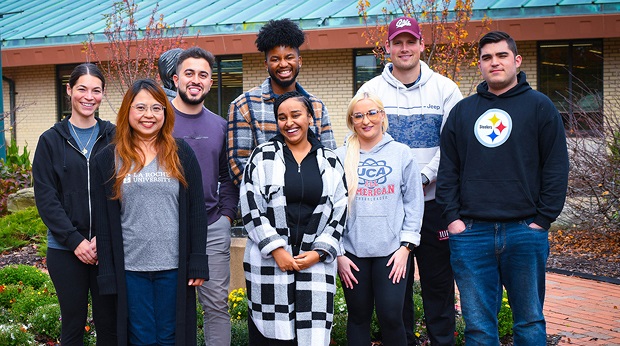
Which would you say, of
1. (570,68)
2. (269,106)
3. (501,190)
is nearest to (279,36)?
(269,106)

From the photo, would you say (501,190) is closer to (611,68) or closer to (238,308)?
(238,308)

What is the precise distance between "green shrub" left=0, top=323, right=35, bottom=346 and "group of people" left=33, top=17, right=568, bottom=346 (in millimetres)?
1335

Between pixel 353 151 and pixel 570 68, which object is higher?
pixel 570 68

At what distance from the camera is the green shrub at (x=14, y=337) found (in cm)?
544

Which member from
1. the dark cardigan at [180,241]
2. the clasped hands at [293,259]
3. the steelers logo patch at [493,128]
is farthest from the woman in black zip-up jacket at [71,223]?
the steelers logo patch at [493,128]

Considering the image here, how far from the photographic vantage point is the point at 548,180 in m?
4.18

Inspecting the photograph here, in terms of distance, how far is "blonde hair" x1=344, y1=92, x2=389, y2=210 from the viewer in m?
4.46

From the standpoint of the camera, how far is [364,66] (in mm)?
16500

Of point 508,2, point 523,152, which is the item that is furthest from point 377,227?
point 508,2

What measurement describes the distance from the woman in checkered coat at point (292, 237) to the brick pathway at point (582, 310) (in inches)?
107

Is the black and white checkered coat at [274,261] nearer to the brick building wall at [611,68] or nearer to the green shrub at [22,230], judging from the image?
the green shrub at [22,230]

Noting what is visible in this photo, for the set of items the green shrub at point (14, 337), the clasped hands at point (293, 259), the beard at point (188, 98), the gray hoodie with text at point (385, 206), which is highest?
the beard at point (188, 98)

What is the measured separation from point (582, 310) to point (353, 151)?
11.9 ft

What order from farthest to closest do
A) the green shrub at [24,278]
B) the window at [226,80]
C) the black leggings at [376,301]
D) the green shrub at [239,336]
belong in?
the window at [226,80] → the green shrub at [24,278] → the green shrub at [239,336] → the black leggings at [376,301]
